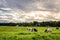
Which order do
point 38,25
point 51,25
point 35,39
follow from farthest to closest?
1. point 38,25
2. point 51,25
3. point 35,39

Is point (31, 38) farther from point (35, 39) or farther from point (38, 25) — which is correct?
point (38, 25)

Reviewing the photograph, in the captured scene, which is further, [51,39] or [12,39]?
[51,39]

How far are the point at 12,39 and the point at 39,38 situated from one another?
2.59 metres

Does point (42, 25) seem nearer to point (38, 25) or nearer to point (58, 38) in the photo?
point (38, 25)

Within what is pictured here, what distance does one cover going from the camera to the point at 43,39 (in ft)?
50.1

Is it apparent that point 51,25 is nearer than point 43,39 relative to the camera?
No

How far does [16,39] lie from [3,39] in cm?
109

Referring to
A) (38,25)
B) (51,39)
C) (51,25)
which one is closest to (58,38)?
(51,39)

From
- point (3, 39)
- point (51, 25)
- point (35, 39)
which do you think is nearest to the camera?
point (3, 39)

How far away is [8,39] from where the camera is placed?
14.3m

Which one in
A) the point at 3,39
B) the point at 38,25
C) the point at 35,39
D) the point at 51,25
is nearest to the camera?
the point at 3,39

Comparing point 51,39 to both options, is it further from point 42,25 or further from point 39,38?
point 42,25

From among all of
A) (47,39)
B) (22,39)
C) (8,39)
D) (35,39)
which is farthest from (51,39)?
(8,39)

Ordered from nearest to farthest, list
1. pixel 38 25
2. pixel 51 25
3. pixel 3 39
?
pixel 3 39 < pixel 51 25 < pixel 38 25
